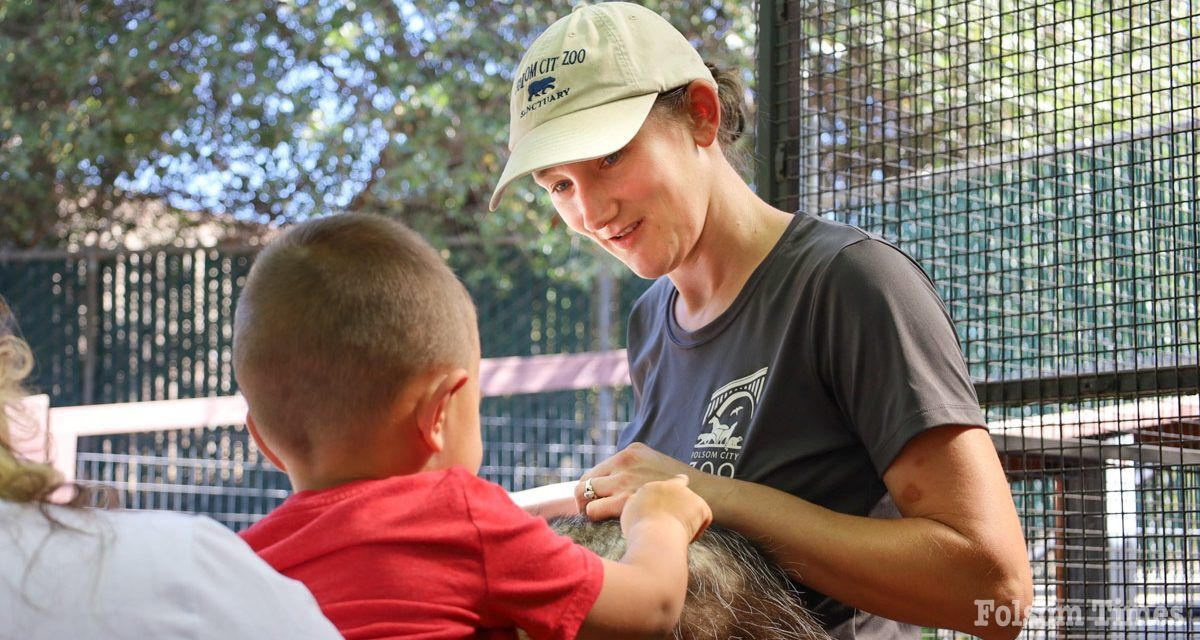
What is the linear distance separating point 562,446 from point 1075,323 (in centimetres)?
495

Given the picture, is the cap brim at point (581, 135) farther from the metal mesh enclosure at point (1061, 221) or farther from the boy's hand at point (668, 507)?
the metal mesh enclosure at point (1061, 221)

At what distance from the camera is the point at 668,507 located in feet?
4.65

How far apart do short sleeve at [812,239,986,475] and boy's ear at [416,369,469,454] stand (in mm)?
592

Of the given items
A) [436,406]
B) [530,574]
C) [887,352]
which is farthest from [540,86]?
[530,574]

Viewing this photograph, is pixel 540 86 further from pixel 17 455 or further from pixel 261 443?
pixel 17 455

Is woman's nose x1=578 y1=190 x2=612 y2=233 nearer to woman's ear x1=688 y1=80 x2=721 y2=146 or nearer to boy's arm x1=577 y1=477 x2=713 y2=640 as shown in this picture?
woman's ear x1=688 y1=80 x2=721 y2=146

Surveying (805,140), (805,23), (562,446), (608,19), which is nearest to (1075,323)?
(805,140)

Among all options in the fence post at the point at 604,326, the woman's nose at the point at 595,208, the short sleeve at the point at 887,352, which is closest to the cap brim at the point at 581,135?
the woman's nose at the point at 595,208

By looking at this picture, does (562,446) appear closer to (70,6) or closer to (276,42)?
(276,42)

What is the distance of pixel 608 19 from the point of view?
195 centimetres

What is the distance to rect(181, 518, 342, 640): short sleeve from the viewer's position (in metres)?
0.95

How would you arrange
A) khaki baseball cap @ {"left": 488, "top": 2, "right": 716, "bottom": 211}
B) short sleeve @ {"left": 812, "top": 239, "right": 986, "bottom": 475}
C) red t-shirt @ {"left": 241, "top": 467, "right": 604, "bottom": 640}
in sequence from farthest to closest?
khaki baseball cap @ {"left": 488, "top": 2, "right": 716, "bottom": 211}, short sleeve @ {"left": 812, "top": 239, "right": 986, "bottom": 475}, red t-shirt @ {"left": 241, "top": 467, "right": 604, "bottom": 640}

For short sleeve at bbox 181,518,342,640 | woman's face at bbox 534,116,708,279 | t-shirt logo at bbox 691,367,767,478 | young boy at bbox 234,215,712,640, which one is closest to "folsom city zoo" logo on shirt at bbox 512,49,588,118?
woman's face at bbox 534,116,708,279

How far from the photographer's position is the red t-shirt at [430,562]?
1.15 meters
